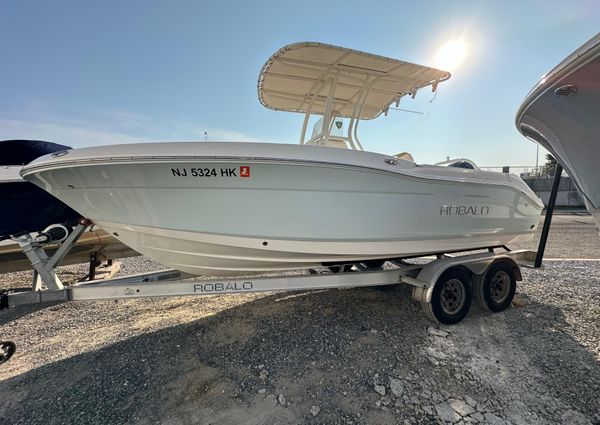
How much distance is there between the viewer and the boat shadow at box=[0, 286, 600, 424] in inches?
84.1

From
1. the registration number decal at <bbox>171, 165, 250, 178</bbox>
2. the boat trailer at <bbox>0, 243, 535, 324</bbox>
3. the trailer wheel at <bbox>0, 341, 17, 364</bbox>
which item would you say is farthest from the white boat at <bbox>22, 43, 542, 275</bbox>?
the trailer wheel at <bbox>0, 341, 17, 364</bbox>

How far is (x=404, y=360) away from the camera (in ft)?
8.68

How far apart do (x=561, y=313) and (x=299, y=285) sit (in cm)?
295

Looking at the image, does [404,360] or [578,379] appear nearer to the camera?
[578,379]

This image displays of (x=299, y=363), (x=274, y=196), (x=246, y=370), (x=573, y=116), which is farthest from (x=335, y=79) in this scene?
(x=246, y=370)

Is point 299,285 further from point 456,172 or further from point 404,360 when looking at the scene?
point 456,172

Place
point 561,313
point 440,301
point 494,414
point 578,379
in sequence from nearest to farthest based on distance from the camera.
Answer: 1. point 494,414
2. point 578,379
3. point 440,301
4. point 561,313

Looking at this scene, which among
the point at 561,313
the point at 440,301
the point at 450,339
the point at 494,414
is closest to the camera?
the point at 494,414

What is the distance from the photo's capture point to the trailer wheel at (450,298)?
3.16m

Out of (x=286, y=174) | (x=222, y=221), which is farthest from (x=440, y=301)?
(x=222, y=221)

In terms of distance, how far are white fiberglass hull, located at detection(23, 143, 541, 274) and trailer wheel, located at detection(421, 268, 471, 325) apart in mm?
548

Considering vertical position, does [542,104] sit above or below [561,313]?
above

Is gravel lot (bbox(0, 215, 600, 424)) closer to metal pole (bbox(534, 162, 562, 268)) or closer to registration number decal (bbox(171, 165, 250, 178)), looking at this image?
metal pole (bbox(534, 162, 562, 268))

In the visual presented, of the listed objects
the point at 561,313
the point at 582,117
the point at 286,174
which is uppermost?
the point at 582,117
